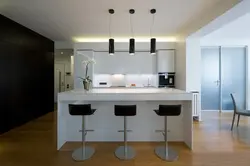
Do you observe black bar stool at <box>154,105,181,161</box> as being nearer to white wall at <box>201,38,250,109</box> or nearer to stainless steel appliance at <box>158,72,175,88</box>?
stainless steel appliance at <box>158,72,175,88</box>

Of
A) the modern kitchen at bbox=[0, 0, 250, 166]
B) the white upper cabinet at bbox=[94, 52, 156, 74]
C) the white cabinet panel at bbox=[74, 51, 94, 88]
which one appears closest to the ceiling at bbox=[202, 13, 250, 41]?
the modern kitchen at bbox=[0, 0, 250, 166]

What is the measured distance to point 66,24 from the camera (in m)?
5.25

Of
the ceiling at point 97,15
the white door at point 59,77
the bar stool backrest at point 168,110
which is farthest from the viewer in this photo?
the white door at point 59,77

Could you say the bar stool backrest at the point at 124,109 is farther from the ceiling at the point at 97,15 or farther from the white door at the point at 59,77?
the white door at the point at 59,77

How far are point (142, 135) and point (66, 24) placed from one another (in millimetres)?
3443

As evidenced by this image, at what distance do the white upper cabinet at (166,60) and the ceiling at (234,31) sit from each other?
5.09ft

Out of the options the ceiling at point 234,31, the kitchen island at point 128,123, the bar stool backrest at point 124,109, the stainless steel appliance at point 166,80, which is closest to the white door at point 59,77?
the stainless steel appliance at point 166,80

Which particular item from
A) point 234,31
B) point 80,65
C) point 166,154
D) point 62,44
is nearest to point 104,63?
point 80,65

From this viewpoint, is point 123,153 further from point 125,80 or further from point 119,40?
point 119,40

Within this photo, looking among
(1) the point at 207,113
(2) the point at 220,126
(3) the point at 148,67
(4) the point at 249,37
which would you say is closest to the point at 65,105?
(3) the point at 148,67

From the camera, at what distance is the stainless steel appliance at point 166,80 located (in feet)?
22.6

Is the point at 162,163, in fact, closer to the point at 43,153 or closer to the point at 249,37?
the point at 43,153

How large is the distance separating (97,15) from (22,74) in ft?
9.20

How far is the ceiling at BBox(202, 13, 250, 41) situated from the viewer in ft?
19.4
